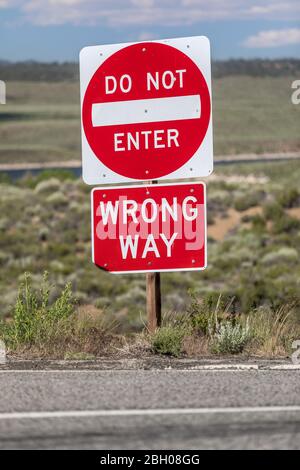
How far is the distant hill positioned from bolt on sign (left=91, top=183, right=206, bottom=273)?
108m

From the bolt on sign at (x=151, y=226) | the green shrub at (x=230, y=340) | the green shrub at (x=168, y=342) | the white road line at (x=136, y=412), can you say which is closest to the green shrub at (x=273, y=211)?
the bolt on sign at (x=151, y=226)

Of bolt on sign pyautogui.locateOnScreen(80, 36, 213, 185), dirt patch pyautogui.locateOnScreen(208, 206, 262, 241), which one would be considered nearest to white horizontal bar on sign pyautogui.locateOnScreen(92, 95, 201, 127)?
bolt on sign pyautogui.locateOnScreen(80, 36, 213, 185)

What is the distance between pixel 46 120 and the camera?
113m

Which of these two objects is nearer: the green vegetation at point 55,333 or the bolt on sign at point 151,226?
the green vegetation at point 55,333

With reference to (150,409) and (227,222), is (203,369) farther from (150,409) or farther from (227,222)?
(227,222)

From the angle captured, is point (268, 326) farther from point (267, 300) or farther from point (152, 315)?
point (267, 300)

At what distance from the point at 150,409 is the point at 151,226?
164 inches

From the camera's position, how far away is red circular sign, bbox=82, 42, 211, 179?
10695mm

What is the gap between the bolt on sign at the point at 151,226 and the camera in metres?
10.6

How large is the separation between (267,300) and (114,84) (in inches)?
791

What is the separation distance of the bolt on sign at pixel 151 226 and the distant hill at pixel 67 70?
355ft

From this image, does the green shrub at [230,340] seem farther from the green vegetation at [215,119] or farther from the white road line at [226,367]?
the green vegetation at [215,119]

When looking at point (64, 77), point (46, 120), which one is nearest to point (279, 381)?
point (46, 120)

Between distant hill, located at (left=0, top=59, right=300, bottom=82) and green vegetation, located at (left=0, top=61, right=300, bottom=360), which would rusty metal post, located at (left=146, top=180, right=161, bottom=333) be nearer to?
green vegetation, located at (left=0, top=61, right=300, bottom=360)
